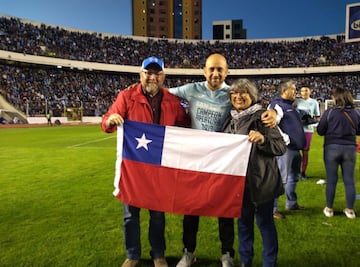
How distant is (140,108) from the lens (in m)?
3.36

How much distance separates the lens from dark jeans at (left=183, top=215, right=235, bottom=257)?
352 centimetres

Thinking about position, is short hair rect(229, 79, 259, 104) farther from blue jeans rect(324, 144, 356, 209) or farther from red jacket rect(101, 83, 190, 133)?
blue jeans rect(324, 144, 356, 209)

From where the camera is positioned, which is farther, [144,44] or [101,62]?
[144,44]

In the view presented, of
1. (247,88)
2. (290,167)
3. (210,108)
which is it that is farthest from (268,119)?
(290,167)

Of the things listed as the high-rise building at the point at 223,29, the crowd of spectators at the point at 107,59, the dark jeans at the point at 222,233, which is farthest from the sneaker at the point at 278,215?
the high-rise building at the point at 223,29

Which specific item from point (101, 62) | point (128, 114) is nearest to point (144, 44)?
point (101, 62)

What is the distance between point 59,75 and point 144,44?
1824cm

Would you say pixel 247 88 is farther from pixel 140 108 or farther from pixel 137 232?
pixel 137 232

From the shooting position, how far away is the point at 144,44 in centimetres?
5922

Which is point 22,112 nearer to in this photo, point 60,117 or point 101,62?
point 60,117

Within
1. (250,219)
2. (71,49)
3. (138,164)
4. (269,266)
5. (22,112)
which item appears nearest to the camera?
(269,266)

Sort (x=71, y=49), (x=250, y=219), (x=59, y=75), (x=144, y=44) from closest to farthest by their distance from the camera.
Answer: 1. (x=250, y=219)
2. (x=59, y=75)
3. (x=71, y=49)
4. (x=144, y=44)

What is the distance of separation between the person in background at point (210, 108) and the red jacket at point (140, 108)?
19 centimetres

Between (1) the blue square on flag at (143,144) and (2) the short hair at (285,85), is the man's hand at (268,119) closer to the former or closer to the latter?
(1) the blue square on flag at (143,144)
